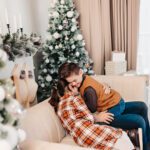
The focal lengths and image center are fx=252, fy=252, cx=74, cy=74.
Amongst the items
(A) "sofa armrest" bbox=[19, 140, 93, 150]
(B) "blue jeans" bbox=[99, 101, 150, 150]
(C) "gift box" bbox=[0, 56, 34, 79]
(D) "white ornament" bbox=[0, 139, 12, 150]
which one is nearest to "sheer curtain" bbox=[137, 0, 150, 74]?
(B) "blue jeans" bbox=[99, 101, 150, 150]

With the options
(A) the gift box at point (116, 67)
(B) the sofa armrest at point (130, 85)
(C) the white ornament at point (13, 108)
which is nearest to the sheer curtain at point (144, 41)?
(A) the gift box at point (116, 67)

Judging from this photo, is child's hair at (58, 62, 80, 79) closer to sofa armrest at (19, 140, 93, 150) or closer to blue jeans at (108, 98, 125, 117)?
blue jeans at (108, 98, 125, 117)

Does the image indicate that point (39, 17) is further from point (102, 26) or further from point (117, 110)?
point (117, 110)

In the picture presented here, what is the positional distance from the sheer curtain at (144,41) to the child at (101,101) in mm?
1457

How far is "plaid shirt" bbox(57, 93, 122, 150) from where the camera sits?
1.79 metres

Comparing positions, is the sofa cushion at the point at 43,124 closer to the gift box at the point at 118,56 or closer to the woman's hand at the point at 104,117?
the woman's hand at the point at 104,117

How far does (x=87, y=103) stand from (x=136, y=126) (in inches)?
16.8

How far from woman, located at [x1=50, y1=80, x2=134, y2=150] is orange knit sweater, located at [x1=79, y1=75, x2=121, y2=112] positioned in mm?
176

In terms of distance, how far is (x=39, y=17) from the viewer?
3.53 meters

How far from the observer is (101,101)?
2.18 m

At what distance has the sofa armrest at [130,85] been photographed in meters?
2.61

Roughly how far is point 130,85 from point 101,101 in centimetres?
60

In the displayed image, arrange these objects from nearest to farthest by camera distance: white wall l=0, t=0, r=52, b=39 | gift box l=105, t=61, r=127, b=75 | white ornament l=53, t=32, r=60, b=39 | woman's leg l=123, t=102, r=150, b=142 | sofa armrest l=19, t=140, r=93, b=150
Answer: sofa armrest l=19, t=140, r=93, b=150
woman's leg l=123, t=102, r=150, b=142
white wall l=0, t=0, r=52, b=39
white ornament l=53, t=32, r=60, b=39
gift box l=105, t=61, r=127, b=75

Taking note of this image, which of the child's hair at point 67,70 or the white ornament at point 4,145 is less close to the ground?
the child's hair at point 67,70
